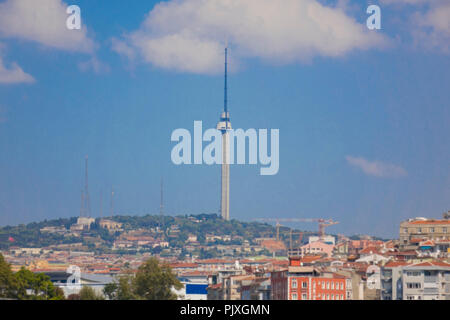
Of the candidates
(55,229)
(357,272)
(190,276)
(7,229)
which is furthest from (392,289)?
(55,229)

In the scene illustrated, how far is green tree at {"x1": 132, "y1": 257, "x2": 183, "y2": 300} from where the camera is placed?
25.5 metres

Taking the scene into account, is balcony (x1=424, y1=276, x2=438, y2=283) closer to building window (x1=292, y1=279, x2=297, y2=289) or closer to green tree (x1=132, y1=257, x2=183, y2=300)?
building window (x1=292, y1=279, x2=297, y2=289)

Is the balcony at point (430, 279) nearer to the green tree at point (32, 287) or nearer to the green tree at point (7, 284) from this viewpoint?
the green tree at point (32, 287)

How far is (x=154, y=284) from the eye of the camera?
84.1ft

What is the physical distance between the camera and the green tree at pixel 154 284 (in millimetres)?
25516

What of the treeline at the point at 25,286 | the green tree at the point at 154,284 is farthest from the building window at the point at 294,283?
the treeline at the point at 25,286

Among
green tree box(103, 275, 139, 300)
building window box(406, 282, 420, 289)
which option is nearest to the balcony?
building window box(406, 282, 420, 289)

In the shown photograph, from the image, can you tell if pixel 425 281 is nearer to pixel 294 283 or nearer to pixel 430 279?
pixel 430 279

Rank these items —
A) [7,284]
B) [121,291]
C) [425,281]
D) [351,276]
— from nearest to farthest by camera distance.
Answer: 1. [425,281]
2. [351,276]
3. [7,284]
4. [121,291]

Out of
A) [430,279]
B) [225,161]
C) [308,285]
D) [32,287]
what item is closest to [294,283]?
[308,285]

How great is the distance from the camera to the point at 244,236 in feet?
289

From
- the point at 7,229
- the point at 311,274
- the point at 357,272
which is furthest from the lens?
the point at 7,229
